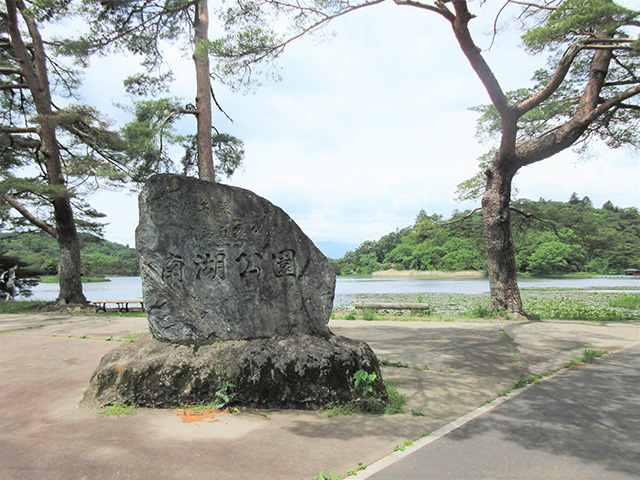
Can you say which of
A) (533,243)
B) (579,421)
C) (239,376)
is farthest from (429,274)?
(239,376)

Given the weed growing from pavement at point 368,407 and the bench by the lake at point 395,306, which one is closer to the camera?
the weed growing from pavement at point 368,407

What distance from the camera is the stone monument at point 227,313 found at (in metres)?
3.47

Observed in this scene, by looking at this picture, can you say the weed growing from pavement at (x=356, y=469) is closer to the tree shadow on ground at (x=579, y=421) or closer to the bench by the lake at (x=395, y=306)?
the tree shadow on ground at (x=579, y=421)

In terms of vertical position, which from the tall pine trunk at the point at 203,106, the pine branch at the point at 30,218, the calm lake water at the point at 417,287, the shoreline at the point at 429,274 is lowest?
the calm lake water at the point at 417,287

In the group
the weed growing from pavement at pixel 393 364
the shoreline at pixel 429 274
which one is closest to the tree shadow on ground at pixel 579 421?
the weed growing from pavement at pixel 393 364

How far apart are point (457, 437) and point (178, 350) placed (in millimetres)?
2517

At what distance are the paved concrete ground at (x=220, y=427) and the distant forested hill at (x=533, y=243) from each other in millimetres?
5799

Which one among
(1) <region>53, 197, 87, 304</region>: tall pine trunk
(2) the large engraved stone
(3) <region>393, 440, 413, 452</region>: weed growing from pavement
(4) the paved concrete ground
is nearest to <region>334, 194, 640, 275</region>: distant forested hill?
(4) the paved concrete ground

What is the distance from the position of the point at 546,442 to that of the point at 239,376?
96.2 inches

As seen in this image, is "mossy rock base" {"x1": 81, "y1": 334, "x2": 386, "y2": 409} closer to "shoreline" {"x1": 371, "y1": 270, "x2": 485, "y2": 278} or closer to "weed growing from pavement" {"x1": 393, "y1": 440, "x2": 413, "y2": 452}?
"weed growing from pavement" {"x1": 393, "y1": 440, "x2": 413, "y2": 452}

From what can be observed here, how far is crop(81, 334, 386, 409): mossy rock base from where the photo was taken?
11.3 feet

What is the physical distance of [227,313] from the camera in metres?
3.95

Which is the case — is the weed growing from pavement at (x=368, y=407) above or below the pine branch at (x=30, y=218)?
below

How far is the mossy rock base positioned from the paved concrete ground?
0.15m
